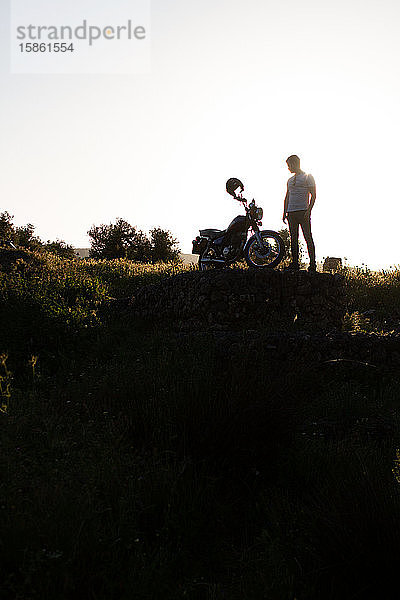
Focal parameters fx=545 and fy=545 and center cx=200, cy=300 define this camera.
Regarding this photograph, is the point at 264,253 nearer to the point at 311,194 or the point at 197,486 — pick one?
the point at 311,194

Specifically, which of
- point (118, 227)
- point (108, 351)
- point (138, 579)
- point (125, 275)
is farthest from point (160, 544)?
point (118, 227)

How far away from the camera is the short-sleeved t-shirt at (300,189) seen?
36.4 ft

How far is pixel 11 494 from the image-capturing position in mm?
3814

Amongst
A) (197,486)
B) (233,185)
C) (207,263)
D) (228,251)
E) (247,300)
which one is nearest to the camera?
(197,486)

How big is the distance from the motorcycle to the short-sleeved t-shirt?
2.54 feet

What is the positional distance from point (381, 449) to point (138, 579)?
2975 millimetres

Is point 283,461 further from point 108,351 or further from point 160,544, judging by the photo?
point 108,351

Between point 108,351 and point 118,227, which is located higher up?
point 118,227

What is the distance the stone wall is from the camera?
11078 millimetres

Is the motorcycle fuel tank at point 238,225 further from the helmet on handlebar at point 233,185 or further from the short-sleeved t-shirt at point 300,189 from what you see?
the short-sleeved t-shirt at point 300,189

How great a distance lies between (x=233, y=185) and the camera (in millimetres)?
11836

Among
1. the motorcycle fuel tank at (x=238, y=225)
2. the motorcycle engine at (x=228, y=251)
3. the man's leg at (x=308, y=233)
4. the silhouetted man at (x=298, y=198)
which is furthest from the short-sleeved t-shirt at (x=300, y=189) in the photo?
the motorcycle engine at (x=228, y=251)

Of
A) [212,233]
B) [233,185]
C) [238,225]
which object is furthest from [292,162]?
[212,233]

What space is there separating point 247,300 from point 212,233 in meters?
2.81
